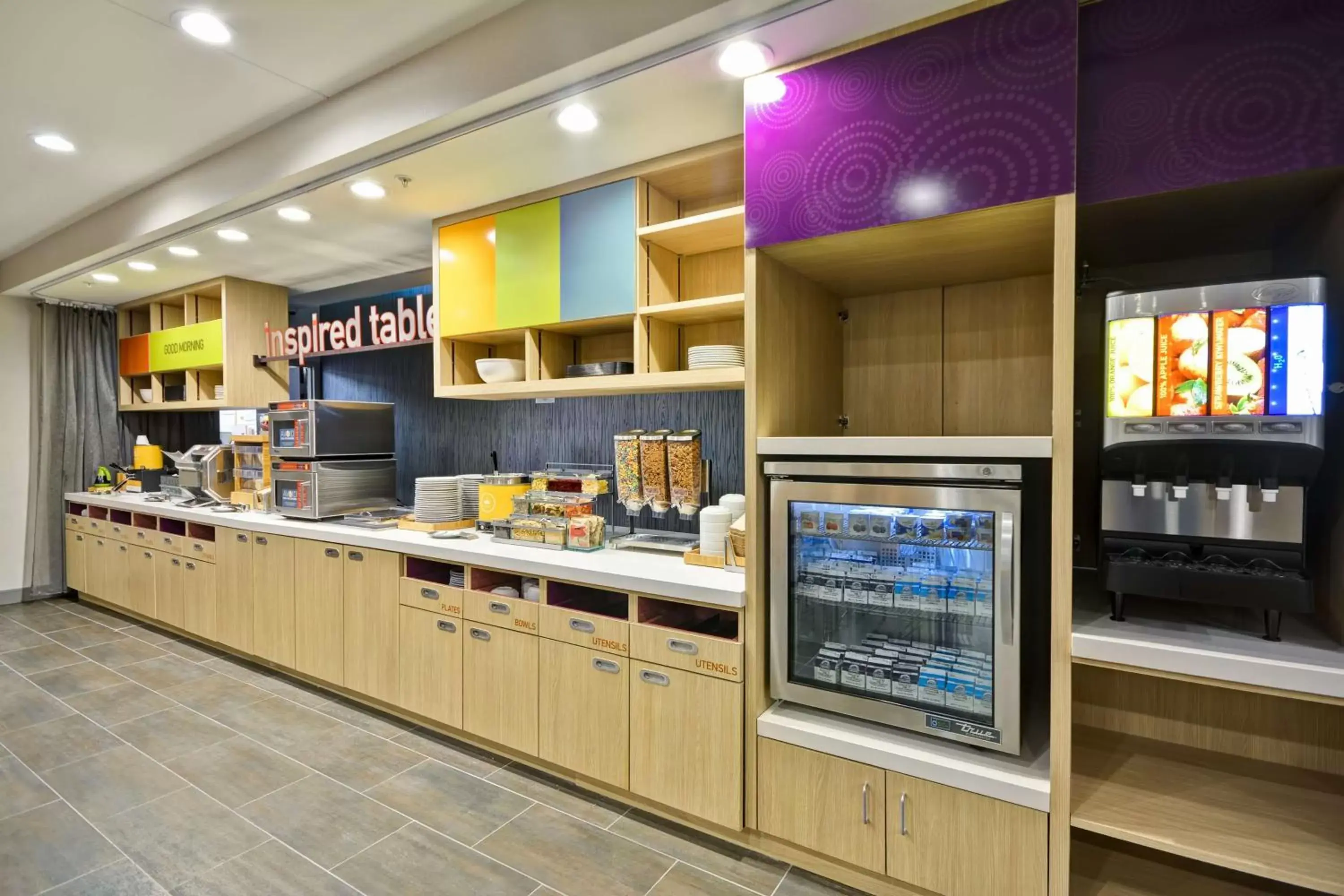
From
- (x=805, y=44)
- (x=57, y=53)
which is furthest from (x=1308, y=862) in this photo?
(x=57, y=53)

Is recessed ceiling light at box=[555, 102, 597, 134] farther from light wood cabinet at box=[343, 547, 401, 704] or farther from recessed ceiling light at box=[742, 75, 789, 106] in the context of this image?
light wood cabinet at box=[343, 547, 401, 704]

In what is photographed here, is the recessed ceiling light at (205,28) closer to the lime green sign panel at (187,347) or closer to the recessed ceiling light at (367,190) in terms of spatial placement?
the recessed ceiling light at (367,190)

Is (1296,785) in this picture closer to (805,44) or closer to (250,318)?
(805,44)

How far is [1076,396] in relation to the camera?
6.80ft

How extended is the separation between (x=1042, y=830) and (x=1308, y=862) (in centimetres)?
49

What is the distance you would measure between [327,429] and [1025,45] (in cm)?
361

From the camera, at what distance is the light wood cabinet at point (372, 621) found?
2895 millimetres

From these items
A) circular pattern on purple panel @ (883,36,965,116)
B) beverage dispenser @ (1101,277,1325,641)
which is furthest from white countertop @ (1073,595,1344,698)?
circular pattern on purple panel @ (883,36,965,116)

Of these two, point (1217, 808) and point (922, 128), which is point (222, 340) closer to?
point (922, 128)

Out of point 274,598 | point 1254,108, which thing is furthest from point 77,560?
point 1254,108

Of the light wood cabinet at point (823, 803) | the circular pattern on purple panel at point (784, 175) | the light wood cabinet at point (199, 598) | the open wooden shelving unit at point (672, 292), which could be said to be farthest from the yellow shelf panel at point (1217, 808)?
the light wood cabinet at point (199, 598)

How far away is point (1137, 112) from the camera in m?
1.52

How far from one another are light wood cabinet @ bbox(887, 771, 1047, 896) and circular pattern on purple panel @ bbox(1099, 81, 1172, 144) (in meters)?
1.66

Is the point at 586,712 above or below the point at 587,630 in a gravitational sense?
below
